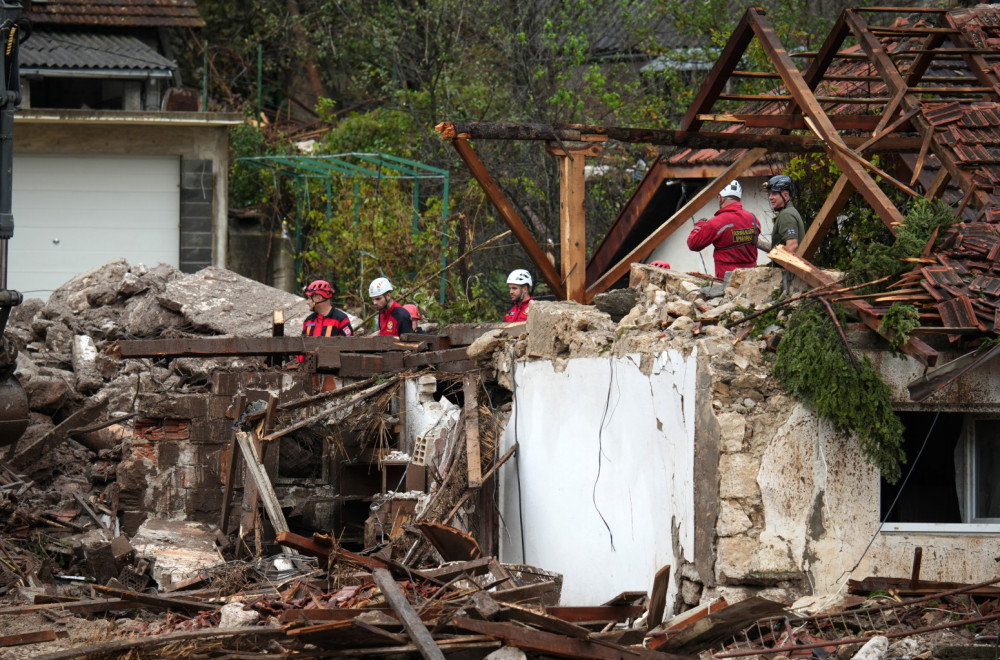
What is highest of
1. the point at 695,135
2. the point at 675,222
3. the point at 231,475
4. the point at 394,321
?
the point at 695,135

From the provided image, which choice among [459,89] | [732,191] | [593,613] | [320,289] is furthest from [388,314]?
[459,89]

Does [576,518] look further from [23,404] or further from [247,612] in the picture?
[23,404]

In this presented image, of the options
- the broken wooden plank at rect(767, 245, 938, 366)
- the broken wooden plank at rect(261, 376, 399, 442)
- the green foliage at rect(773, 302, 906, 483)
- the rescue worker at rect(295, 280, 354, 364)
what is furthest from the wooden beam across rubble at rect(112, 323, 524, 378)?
the green foliage at rect(773, 302, 906, 483)

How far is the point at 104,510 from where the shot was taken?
13188 mm

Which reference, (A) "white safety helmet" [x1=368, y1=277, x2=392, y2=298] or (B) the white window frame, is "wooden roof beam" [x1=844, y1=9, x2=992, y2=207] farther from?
(A) "white safety helmet" [x1=368, y1=277, x2=392, y2=298]

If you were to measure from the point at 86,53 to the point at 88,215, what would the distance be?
274 centimetres

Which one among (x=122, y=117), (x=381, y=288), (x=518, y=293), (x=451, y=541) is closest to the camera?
(x=451, y=541)

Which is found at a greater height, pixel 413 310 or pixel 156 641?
pixel 413 310

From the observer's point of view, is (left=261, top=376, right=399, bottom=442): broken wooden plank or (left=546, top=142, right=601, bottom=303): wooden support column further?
(left=261, top=376, right=399, bottom=442): broken wooden plank

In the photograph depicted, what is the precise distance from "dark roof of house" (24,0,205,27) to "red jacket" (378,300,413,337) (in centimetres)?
1070

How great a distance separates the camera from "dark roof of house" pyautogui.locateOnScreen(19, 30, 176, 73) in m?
20.2

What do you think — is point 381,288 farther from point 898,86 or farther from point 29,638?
point 29,638

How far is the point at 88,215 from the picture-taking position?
842 inches

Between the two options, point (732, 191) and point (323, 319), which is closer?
point (732, 191)
